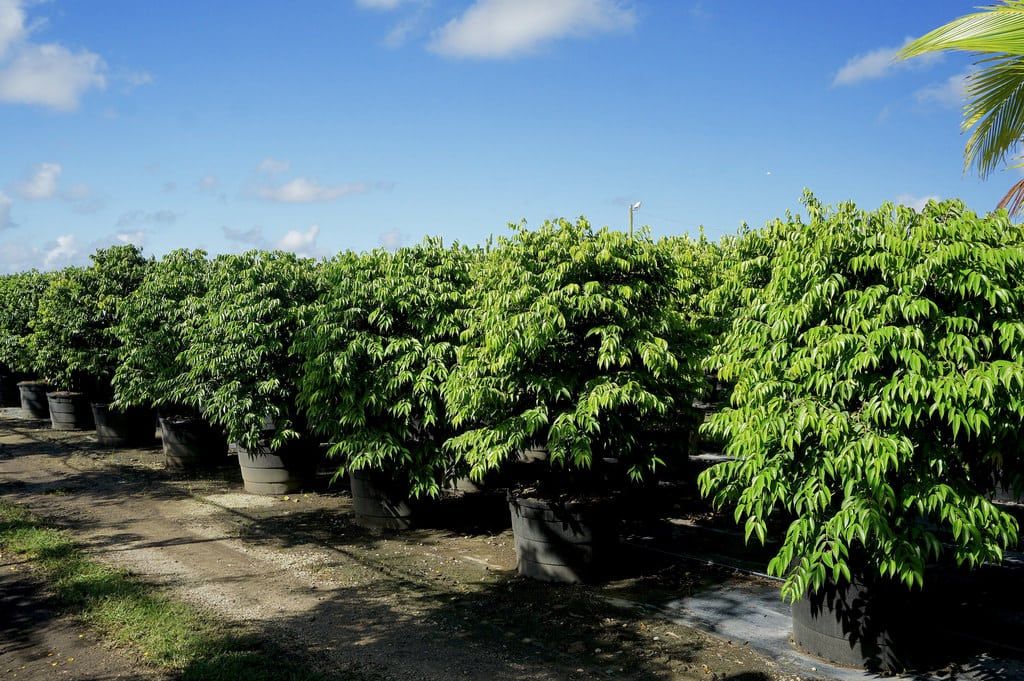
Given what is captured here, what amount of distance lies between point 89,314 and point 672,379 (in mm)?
13668

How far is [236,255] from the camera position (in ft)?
37.7

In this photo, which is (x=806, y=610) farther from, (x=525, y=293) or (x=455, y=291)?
(x=455, y=291)

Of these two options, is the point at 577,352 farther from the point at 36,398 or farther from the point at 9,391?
the point at 9,391

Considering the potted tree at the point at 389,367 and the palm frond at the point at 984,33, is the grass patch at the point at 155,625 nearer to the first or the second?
the potted tree at the point at 389,367

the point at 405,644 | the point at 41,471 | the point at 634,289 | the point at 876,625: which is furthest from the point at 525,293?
the point at 41,471

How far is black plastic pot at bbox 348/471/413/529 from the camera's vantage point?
9773mm

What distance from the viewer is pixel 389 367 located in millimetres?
9055

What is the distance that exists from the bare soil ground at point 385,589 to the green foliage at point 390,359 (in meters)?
1.02

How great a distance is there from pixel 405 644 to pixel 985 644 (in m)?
4.49

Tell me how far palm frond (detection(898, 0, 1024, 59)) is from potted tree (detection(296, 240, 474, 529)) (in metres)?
5.19

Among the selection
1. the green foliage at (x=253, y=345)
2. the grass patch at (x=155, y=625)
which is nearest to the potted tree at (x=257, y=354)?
the green foliage at (x=253, y=345)

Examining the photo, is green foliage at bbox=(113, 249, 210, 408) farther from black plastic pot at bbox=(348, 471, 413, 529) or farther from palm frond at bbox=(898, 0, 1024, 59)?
palm frond at bbox=(898, 0, 1024, 59)

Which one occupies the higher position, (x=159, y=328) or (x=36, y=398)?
(x=159, y=328)

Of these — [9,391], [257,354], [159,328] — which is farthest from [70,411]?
[257,354]
